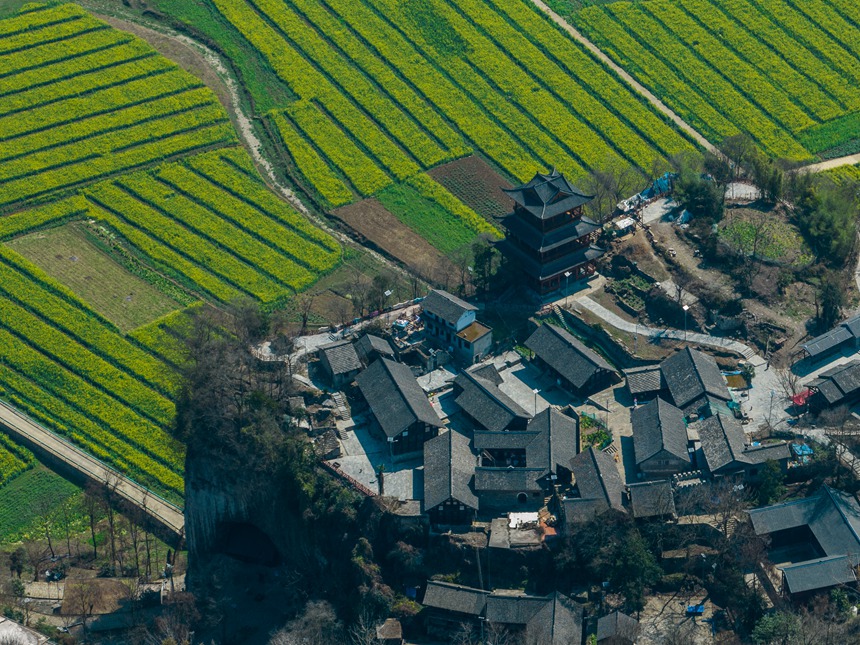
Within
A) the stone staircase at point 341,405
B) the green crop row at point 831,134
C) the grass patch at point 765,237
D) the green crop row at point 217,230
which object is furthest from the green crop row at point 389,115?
the stone staircase at point 341,405

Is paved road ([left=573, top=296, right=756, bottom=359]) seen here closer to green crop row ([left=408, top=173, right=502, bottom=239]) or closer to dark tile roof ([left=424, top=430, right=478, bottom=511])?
dark tile roof ([left=424, top=430, right=478, bottom=511])

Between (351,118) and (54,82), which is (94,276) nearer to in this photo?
(54,82)

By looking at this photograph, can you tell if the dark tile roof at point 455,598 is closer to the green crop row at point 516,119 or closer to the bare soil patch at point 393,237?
the bare soil patch at point 393,237

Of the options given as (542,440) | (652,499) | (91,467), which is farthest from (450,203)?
(652,499)

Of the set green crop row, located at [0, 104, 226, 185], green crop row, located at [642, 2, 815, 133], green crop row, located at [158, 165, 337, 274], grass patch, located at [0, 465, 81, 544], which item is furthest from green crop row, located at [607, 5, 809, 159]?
grass patch, located at [0, 465, 81, 544]

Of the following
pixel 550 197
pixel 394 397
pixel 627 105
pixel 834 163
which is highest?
pixel 627 105
